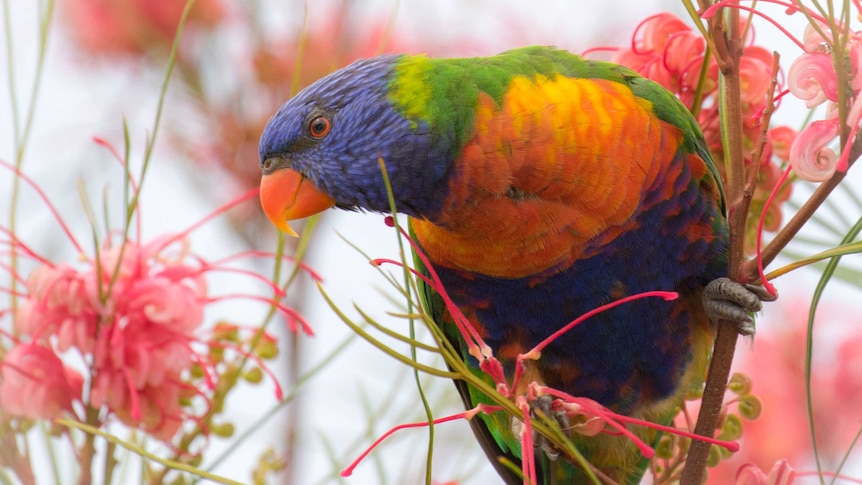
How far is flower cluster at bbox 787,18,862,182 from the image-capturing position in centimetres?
105

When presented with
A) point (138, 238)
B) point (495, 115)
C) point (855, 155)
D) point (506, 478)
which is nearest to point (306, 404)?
point (506, 478)

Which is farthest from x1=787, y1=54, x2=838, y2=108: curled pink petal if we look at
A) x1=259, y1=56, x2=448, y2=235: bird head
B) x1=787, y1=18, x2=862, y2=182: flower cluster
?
x1=259, y1=56, x2=448, y2=235: bird head

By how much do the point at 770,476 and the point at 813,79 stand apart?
20.4 inches

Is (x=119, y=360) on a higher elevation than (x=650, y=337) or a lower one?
higher

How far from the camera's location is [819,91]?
1104 millimetres

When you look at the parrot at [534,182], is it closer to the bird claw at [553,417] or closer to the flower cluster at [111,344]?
the bird claw at [553,417]

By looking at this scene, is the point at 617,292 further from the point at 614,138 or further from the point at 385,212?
the point at 385,212

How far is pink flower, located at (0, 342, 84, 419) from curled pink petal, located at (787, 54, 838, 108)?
1.10 m

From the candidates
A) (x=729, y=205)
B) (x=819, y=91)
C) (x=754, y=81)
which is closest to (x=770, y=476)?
(x=729, y=205)

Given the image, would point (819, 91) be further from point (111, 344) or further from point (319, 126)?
point (111, 344)

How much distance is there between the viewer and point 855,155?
1.04 m

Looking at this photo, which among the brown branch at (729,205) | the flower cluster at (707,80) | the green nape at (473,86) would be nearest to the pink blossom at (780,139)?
the flower cluster at (707,80)

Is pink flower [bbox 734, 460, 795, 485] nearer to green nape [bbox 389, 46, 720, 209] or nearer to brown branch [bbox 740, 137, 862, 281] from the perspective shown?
brown branch [bbox 740, 137, 862, 281]

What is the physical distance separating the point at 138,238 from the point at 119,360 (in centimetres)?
26
